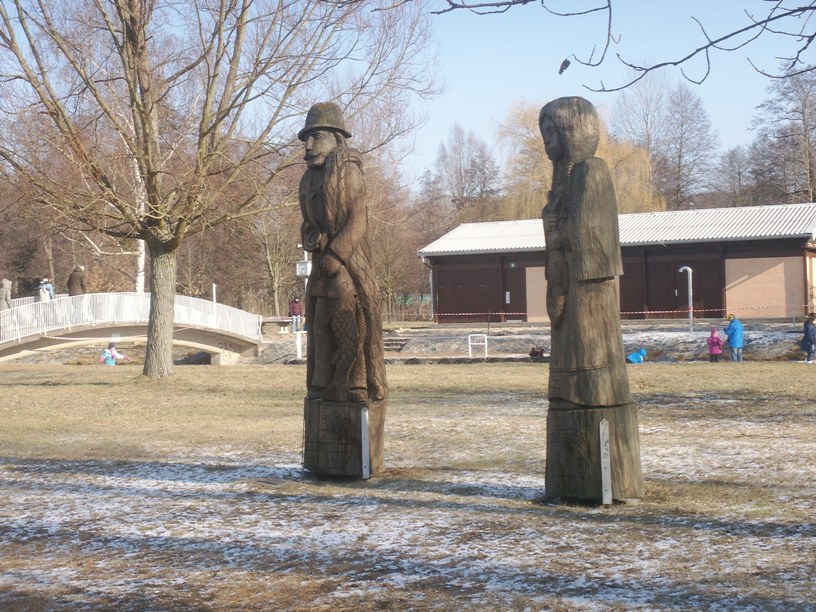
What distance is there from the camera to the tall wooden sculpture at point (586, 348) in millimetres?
7031

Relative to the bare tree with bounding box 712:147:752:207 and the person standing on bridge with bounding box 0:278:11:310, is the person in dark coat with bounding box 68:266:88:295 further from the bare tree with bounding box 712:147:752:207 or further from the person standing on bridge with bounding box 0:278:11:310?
the bare tree with bounding box 712:147:752:207

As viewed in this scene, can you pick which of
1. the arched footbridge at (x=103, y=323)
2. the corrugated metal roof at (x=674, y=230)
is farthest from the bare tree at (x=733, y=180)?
the arched footbridge at (x=103, y=323)

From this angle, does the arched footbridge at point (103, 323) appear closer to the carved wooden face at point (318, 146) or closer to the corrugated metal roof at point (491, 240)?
the corrugated metal roof at point (491, 240)

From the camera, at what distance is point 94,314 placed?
96.7 ft

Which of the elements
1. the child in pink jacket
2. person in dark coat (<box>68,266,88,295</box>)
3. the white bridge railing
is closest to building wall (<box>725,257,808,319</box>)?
the child in pink jacket

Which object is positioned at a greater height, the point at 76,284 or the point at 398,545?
the point at 76,284

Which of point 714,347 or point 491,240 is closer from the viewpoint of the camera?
point 714,347

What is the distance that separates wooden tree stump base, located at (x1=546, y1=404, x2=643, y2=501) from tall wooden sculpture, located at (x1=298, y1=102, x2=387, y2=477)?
1881 millimetres

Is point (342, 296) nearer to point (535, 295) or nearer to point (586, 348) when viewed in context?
point (586, 348)

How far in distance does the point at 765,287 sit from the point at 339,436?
35.1m

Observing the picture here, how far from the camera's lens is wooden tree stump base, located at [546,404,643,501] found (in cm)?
702

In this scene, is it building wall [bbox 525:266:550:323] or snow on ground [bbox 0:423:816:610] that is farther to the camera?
building wall [bbox 525:266:550:323]

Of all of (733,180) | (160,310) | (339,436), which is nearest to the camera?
(339,436)

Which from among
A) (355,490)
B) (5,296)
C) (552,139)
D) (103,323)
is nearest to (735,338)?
(103,323)
